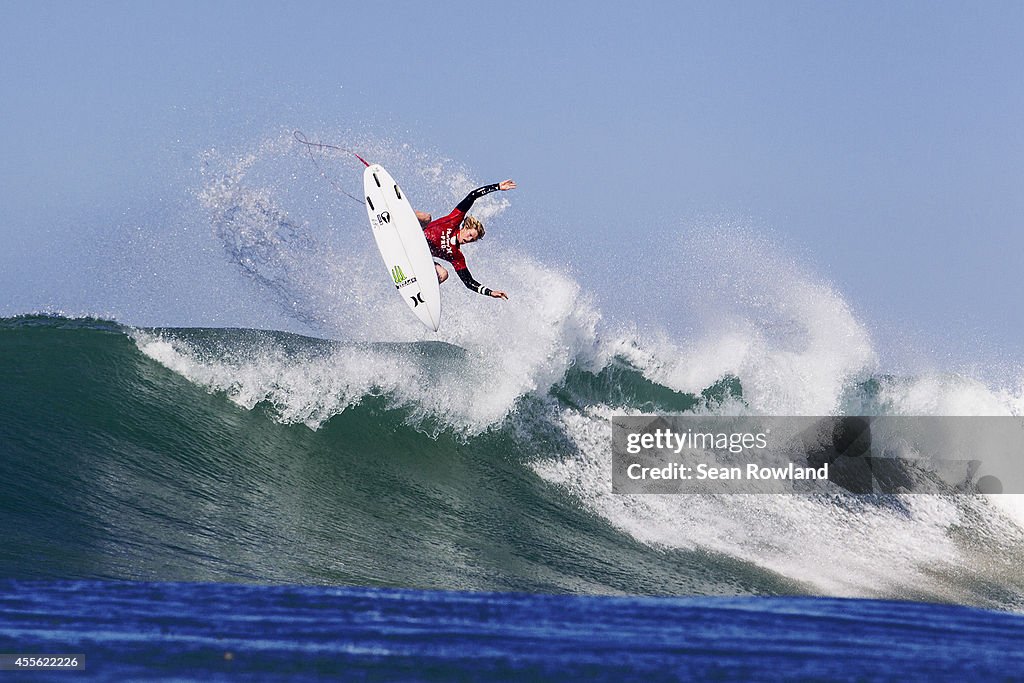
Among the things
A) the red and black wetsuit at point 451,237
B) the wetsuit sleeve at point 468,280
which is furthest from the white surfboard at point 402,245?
the wetsuit sleeve at point 468,280

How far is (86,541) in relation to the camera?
600 cm

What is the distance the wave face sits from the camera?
6.46 meters

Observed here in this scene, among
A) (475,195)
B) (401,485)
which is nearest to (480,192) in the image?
(475,195)

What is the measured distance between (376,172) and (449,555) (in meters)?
3.74

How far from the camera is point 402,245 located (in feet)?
27.6

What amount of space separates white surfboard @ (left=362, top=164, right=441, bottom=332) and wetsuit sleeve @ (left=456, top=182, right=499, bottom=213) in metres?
0.44

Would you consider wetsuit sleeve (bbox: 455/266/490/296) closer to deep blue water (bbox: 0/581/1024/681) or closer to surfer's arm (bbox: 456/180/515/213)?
surfer's arm (bbox: 456/180/515/213)

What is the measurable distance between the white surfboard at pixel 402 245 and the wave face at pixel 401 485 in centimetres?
157

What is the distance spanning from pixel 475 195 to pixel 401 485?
107 inches

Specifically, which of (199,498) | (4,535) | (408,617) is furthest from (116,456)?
(408,617)

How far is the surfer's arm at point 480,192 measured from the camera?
7645 mm

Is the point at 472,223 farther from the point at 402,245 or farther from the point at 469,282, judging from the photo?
the point at 402,245

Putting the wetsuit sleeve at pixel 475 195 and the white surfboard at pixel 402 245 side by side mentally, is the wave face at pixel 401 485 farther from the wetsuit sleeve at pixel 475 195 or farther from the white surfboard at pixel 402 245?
the wetsuit sleeve at pixel 475 195

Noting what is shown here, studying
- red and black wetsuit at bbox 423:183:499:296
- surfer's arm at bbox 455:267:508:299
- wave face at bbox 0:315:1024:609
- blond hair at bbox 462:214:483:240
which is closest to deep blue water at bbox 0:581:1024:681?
wave face at bbox 0:315:1024:609
